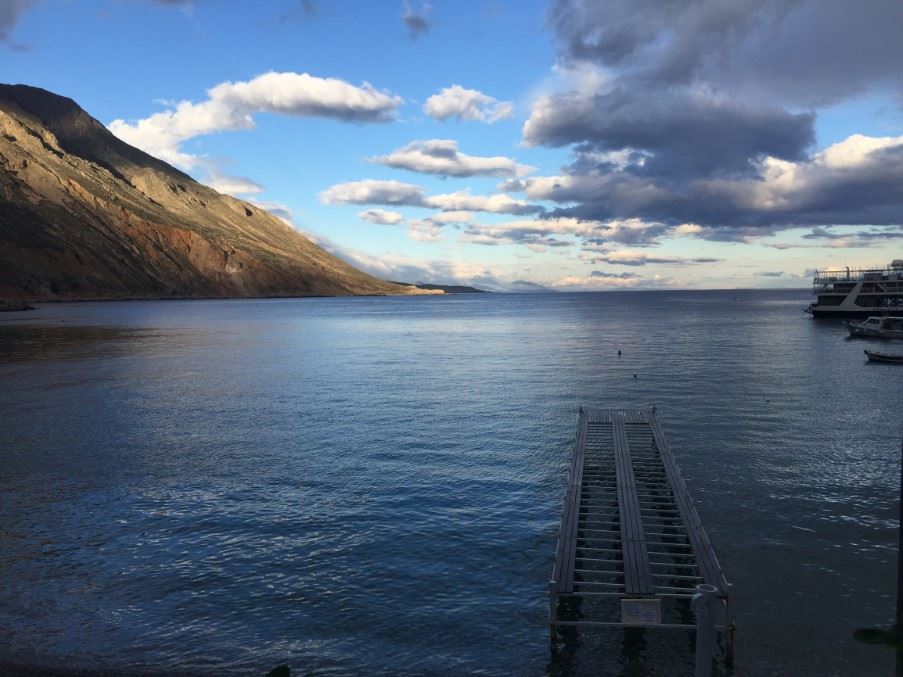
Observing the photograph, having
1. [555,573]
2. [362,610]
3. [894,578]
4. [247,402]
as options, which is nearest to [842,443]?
[894,578]

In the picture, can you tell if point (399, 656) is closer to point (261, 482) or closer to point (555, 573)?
point (555, 573)

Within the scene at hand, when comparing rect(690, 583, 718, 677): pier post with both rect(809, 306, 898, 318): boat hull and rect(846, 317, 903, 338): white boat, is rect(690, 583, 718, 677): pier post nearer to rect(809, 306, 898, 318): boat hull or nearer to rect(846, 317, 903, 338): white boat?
rect(846, 317, 903, 338): white boat

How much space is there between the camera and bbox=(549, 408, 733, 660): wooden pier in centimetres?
1497

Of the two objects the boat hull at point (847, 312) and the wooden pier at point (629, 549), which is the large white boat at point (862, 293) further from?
the wooden pier at point (629, 549)

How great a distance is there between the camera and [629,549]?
17.3 m

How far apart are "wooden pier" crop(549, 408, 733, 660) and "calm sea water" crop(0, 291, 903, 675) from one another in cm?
116

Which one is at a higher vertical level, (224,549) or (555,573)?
(555,573)

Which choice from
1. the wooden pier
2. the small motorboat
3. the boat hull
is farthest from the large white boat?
the wooden pier

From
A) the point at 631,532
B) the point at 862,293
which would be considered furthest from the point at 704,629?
the point at 862,293

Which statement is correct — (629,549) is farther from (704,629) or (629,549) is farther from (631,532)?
(704,629)

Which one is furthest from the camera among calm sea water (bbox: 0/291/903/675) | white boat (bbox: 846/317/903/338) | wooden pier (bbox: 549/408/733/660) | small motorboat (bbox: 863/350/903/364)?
white boat (bbox: 846/317/903/338)

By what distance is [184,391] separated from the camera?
5116cm

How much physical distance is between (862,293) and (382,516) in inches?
5310

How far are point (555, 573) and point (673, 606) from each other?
3.34 metres
